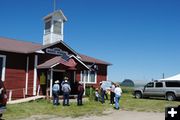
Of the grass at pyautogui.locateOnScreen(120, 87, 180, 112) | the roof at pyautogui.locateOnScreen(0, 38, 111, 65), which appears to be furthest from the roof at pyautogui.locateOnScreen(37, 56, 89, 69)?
the grass at pyautogui.locateOnScreen(120, 87, 180, 112)

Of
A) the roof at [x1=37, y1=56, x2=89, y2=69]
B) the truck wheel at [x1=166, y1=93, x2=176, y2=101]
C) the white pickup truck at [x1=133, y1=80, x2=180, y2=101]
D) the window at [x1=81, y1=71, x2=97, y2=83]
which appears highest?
the roof at [x1=37, y1=56, x2=89, y2=69]

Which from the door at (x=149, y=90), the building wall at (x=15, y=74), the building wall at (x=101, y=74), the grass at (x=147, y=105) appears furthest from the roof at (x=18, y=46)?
the grass at (x=147, y=105)

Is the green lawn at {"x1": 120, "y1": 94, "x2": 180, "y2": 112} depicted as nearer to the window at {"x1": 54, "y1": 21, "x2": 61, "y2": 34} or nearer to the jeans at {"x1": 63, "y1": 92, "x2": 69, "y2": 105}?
the jeans at {"x1": 63, "y1": 92, "x2": 69, "y2": 105}

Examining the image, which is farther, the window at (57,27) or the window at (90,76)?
the window at (90,76)

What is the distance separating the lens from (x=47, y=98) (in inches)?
920

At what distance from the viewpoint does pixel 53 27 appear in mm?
29344

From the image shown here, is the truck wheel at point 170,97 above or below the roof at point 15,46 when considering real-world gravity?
below

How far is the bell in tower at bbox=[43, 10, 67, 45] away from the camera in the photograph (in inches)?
1151

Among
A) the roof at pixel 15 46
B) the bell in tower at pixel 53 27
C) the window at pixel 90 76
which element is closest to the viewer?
the roof at pixel 15 46

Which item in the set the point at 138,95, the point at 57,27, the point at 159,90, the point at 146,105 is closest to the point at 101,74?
the point at 138,95

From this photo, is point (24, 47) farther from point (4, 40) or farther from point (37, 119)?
point (37, 119)

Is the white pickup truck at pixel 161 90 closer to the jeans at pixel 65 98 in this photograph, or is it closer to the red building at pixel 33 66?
the red building at pixel 33 66

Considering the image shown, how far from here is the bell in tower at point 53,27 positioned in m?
29.2

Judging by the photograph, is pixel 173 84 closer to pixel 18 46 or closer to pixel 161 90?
pixel 161 90
